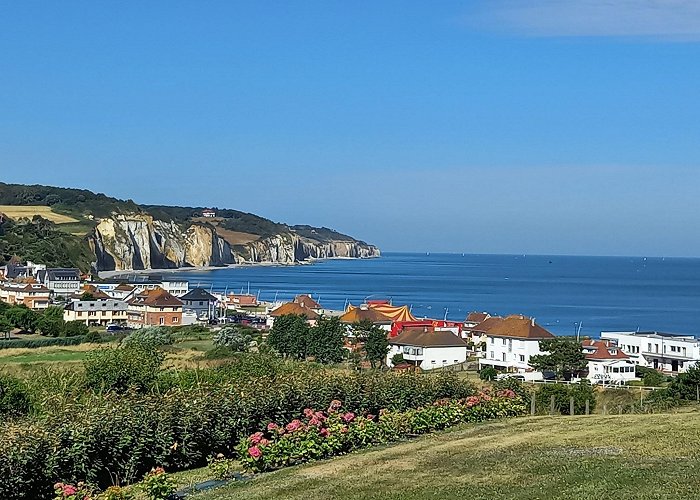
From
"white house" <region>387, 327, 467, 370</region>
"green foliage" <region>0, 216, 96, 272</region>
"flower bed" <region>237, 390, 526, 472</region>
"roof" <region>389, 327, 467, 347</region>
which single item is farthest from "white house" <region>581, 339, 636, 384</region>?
"green foliage" <region>0, 216, 96, 272</region>

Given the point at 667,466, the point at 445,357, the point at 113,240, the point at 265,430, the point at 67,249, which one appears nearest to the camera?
the point at 667,466

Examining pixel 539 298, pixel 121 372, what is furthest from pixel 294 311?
pixel 539 298

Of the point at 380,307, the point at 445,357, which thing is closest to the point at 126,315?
the point at 380,307

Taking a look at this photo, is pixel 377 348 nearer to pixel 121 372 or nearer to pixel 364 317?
pixel 364 317

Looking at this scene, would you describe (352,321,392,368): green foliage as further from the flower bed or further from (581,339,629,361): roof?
the flower bed

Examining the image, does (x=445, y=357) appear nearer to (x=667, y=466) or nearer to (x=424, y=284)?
(x=667, y=466)
